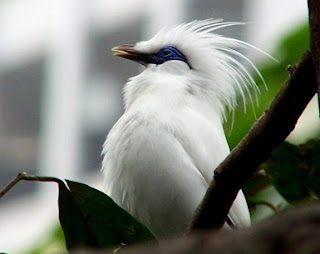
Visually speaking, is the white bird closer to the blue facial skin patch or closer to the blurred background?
the blue facial skin patch

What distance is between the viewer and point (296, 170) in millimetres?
2115

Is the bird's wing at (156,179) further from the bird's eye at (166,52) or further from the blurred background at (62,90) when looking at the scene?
the blurred background at (62,90)

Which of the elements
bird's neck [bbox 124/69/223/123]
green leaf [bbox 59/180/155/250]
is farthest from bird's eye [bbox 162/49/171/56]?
green leaf [bbox 59/180/155/250]

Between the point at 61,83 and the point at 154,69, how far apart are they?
7.39 meters

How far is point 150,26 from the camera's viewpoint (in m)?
9.63

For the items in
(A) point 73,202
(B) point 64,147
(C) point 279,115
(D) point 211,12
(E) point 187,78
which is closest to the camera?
(C) point 279,115

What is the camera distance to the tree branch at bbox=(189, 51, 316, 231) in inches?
57.5

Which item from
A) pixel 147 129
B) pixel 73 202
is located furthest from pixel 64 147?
pixel 73 202

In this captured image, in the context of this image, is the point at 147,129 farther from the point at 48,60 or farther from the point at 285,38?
the point at 48,60

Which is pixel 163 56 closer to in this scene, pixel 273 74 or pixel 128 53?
pixel 128 53

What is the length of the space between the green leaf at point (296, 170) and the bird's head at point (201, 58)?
739 mm

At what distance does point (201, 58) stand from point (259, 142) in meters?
1.50

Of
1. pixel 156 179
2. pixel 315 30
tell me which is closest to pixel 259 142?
pixel 315 30

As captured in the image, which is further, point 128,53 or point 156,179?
point 128,53
